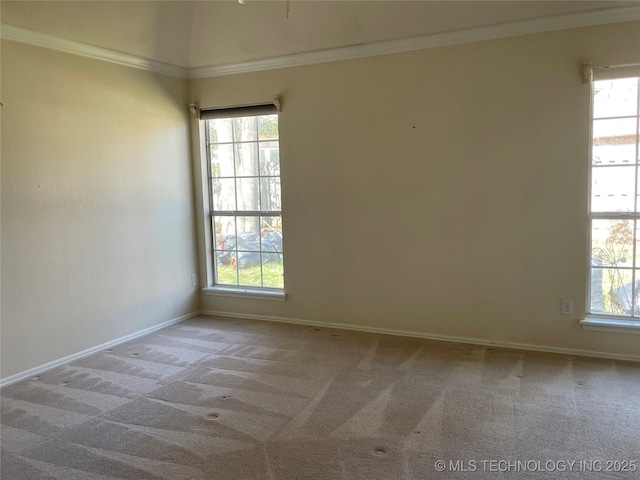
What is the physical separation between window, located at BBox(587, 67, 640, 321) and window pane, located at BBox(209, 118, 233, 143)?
3.14 meters

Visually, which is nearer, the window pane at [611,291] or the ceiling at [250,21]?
the ceiling at [250,21]

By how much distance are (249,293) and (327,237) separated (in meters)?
1.02

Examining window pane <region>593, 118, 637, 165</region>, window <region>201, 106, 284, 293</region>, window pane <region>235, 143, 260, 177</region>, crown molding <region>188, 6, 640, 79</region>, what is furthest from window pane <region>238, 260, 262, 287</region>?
window pane <region>593, 118, 637, 165</region>

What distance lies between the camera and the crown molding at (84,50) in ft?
10.6

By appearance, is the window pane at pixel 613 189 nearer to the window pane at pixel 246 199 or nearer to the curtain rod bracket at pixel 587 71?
the curtain rod bracket at pixel 587 71

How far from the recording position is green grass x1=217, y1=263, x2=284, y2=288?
4.65 metres

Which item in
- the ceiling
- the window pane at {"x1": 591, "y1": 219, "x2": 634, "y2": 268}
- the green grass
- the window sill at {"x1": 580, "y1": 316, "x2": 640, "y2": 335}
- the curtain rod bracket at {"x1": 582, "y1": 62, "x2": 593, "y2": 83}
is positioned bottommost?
the window sill at {"x1": 580, "y1": 316, "x2": 640, "y2": 335}

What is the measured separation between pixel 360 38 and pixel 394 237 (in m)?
1.65

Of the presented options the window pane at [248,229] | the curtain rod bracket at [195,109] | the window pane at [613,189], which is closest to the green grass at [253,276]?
the window pane at [248,229]

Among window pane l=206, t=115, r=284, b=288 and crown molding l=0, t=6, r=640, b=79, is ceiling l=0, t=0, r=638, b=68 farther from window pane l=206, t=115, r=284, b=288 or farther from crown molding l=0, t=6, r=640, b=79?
window pane l=206, t=115, r=284, b=288

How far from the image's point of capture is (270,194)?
15.0ft

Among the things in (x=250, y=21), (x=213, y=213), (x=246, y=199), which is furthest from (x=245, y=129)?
(x=250, y=21)

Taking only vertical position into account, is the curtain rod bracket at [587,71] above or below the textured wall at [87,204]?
above

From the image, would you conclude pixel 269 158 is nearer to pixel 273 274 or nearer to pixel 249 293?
pixel 273 274
